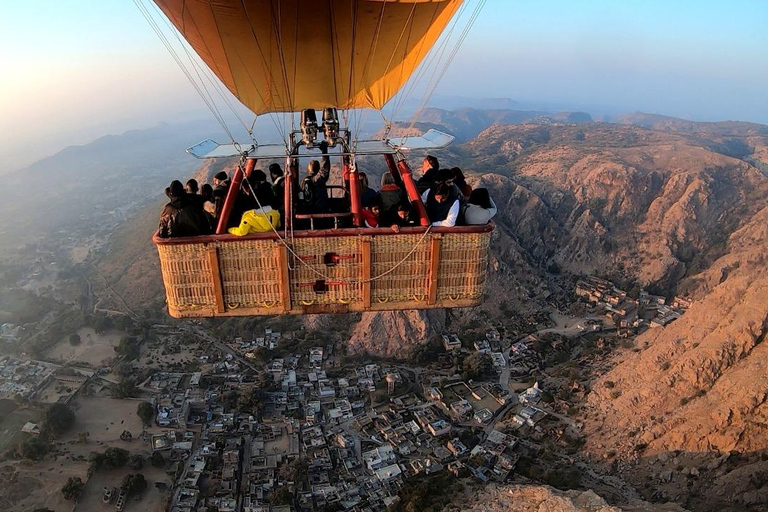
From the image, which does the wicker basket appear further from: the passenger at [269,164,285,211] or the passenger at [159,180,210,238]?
the passenger at [269,164,285,211]

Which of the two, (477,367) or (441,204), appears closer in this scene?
(441,204)

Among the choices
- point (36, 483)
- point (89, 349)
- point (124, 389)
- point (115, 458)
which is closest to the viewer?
point (36, 483)

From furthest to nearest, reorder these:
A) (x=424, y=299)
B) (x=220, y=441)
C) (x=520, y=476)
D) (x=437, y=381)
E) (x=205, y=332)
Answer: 1. (x=205, y=332)
2. (x=437, y=381)
3. (x=220, y=441)
4. (x=520, y=476)
5. (x=424, y=299)

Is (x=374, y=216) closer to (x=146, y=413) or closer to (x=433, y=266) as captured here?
(x=433, y=266)

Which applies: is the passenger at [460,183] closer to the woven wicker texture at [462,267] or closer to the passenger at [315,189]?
the woven wicker texture at [462,267]

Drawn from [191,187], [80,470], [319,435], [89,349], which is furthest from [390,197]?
[89,349]

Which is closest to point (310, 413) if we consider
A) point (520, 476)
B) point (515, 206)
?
point (520, 476)

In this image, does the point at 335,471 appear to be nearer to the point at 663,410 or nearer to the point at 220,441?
the point at 220,441
